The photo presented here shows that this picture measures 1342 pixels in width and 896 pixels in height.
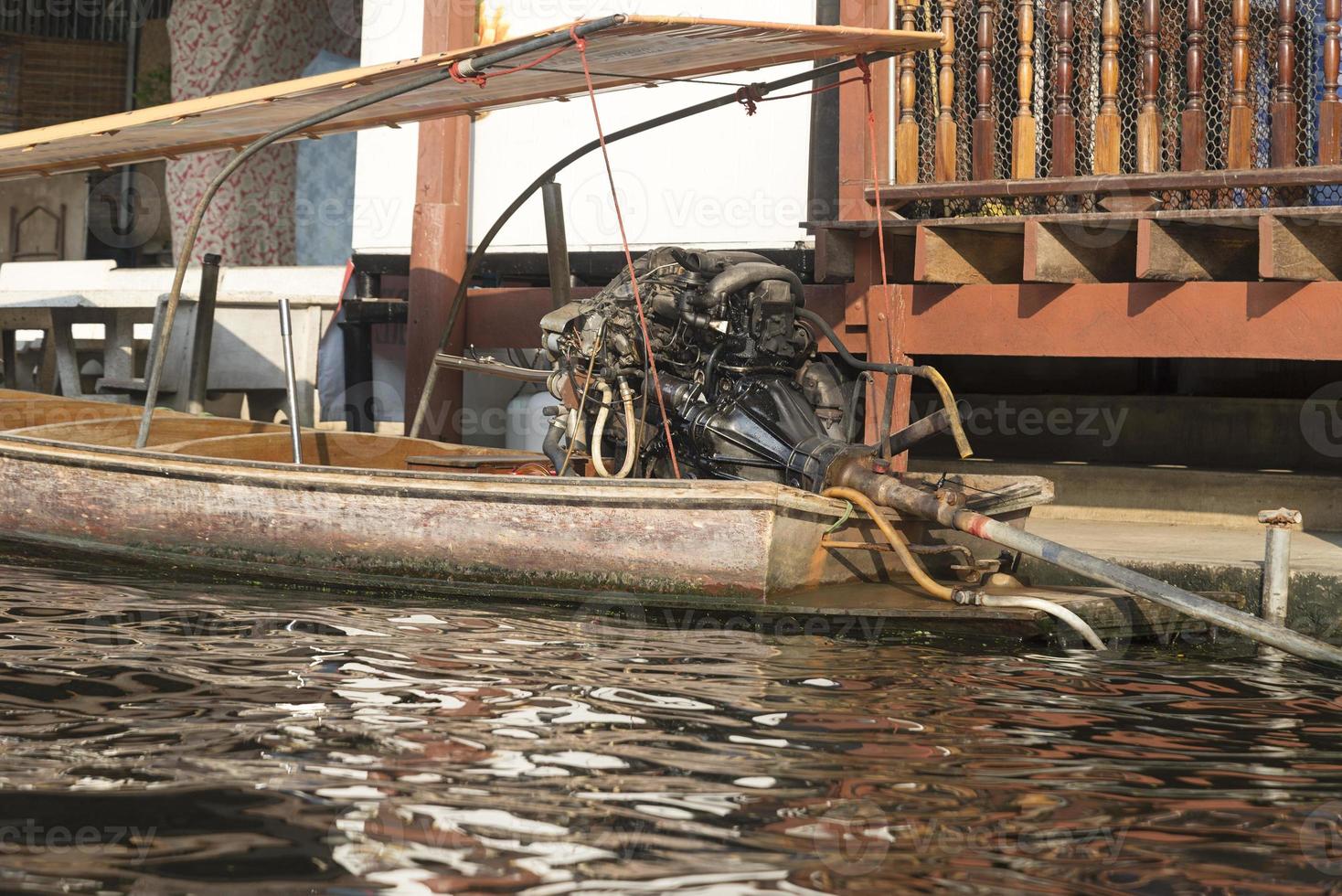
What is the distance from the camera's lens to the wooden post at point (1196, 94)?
7.20 meters

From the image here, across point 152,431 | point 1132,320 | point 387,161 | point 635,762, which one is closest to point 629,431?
point 1132,320

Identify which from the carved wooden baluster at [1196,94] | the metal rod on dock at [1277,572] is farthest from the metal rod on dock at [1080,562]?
the carved wooden baluster at [1196,94]

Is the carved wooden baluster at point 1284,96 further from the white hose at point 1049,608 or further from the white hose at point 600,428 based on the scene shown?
the white hose at point 600,428

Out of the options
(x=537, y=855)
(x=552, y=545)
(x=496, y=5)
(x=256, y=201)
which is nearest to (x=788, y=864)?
(x=537, y=855)

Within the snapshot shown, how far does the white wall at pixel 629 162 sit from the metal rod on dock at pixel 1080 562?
3669 millimetres

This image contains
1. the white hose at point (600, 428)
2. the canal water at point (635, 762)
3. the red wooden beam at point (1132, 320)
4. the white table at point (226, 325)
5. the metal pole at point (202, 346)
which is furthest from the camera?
the white table at point (226, 325)

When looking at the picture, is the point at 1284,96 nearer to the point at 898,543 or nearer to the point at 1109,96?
the point at 1109,96

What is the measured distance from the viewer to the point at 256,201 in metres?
14.1

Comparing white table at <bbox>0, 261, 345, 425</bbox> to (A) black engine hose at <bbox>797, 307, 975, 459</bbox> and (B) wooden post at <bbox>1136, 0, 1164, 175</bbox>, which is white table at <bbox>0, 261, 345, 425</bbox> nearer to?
(A) black engine hose at <bbox>797, 307, 975, 459</bbox>

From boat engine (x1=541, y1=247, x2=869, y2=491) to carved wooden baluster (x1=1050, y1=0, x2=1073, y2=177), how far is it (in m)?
1.62

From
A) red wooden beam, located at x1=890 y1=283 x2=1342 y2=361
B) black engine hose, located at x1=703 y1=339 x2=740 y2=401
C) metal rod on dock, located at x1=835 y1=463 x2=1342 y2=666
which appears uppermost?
red wooden beam, located at x1=890 y1=283 x2=1342 y2=361

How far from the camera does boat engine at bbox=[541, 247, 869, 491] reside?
673 centimetres

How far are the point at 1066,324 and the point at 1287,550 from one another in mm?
1779

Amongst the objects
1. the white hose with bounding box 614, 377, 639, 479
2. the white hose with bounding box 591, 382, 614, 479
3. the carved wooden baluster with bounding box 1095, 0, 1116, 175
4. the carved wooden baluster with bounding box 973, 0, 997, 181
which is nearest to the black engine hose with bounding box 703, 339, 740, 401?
the white hose with bounding box 614, 377, 639, 479
